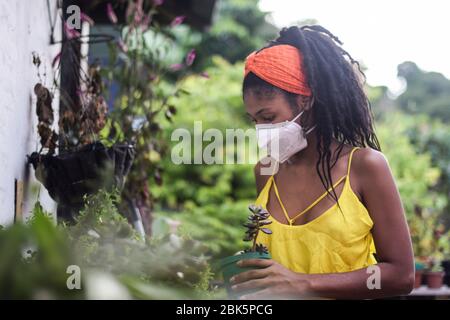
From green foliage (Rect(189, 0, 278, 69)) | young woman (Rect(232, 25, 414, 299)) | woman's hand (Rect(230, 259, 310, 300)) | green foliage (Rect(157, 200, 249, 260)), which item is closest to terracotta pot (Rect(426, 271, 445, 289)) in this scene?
green foliage (Rect(157, 200, 249, 260))

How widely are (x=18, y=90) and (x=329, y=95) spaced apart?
3.40 ft

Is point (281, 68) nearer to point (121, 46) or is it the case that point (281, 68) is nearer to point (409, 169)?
point (121, 46)

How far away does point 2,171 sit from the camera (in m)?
2.24

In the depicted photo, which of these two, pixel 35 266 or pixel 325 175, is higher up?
pixel 325 175

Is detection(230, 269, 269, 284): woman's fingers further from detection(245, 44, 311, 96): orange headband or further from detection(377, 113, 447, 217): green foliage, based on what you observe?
detection(377, 113, 447, 217): green foliage

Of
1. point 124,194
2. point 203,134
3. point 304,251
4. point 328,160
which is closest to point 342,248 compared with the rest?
point 304,251

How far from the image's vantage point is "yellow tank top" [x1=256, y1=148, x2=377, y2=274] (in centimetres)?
196

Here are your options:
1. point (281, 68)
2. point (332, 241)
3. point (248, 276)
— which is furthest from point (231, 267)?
point (281, 68)

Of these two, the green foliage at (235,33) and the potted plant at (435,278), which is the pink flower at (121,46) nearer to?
the potted plant at (435,278)

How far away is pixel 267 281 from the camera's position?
4.86ft

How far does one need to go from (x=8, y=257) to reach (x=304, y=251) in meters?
1.35

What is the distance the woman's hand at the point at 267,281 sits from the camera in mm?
1444

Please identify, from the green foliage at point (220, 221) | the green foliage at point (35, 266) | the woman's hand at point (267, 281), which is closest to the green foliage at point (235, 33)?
Answer: the green foliage at point (220, 221)
